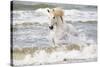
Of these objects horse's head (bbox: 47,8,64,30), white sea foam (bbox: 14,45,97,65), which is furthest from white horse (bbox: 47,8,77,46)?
white sea foam (bbox: 14,45,97,65)

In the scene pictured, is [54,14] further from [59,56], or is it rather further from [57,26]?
[59,56]

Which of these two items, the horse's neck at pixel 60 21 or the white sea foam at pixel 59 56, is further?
the horse's neck at pixel 60 21

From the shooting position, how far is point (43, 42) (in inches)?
91.0

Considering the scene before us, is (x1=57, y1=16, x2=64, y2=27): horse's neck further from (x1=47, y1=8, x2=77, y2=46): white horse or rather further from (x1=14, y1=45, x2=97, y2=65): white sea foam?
(x1=14, y1=45, x2=97, y2=65): white sea foam

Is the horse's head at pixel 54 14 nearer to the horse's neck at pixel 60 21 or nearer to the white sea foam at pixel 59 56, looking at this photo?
the horse's neck at pixel 60 21

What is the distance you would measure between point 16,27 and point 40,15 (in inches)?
12.3

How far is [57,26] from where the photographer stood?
7.82 feet

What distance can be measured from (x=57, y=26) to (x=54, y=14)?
147mm

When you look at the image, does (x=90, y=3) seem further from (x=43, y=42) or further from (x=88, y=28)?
(x=43, y=42)

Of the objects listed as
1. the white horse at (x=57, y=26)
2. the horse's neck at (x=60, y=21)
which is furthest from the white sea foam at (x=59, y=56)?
the horse's neck at (x=60, y=21)

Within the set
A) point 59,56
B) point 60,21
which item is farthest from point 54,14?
point 59,56

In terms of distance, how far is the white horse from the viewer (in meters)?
2.35

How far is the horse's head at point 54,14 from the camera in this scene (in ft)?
7.70

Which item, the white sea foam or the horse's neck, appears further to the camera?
the horse's neck
